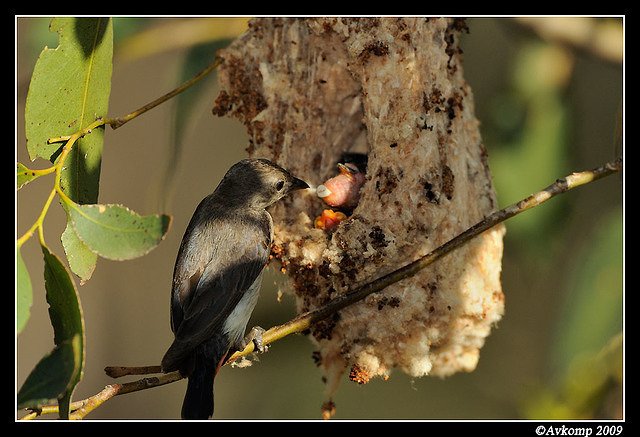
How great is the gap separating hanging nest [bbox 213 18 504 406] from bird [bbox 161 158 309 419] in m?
0.21

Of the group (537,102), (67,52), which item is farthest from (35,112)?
(537,102)

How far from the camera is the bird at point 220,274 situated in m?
2.62

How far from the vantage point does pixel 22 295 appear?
207cm

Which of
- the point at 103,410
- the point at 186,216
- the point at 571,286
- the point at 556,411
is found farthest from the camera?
the point at 103,410

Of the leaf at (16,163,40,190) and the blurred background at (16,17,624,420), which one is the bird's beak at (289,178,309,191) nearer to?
the blurred background at (16,17,624,420)

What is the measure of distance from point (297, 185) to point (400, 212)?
544 millimetres

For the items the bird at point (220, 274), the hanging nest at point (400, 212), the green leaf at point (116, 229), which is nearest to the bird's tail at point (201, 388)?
the bird at point (220, 274)

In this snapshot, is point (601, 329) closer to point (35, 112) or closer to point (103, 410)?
point (35, 112)

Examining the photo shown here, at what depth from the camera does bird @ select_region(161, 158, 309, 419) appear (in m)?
2.62

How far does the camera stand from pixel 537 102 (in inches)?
150

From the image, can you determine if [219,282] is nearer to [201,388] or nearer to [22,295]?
[201,388]

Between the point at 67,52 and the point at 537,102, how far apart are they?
2.65 metres

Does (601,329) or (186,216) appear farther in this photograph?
(186,216)

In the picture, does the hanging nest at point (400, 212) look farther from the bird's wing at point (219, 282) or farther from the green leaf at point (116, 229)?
the green leaf at point (116, 229)
